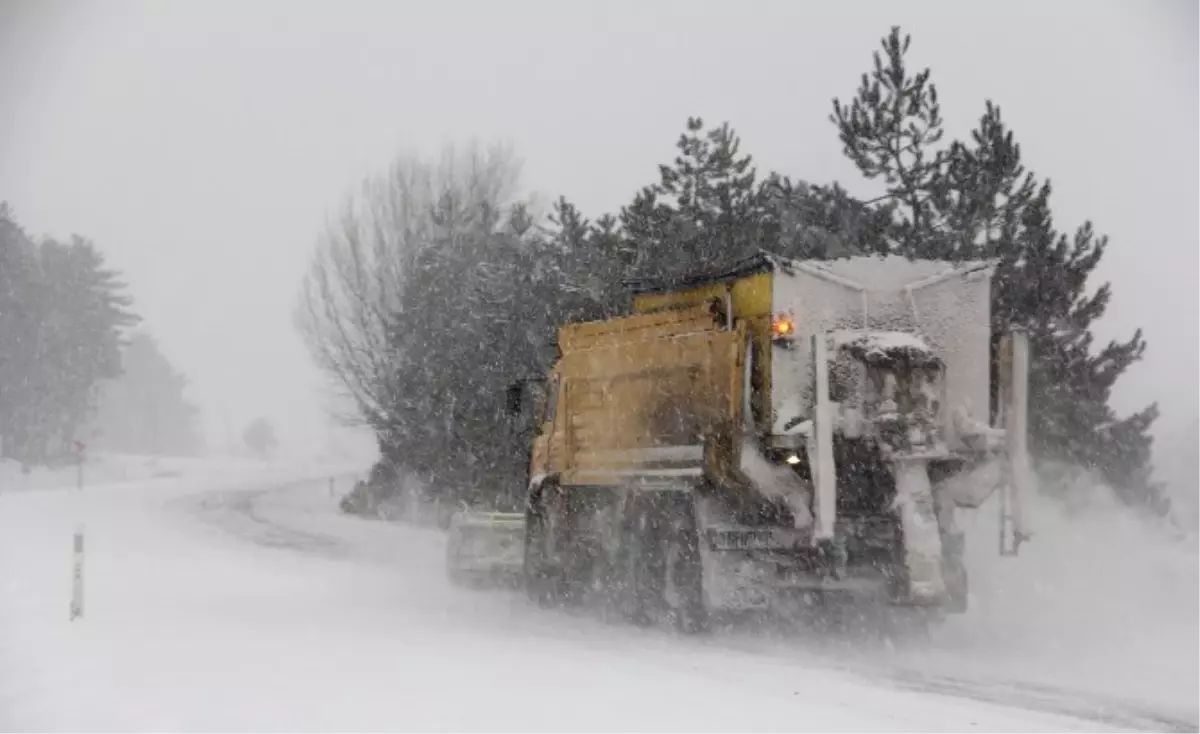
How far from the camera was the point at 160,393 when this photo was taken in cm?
12850

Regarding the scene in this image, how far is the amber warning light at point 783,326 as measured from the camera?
33.9 feet

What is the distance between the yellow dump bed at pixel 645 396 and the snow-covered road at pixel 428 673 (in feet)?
5.48

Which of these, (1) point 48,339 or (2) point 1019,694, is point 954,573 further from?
(1) point 48,339

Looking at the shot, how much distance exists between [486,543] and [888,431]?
7.28 metres

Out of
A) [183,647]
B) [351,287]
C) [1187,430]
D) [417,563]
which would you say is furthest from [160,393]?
[183,647]

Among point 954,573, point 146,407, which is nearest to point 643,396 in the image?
point 954,573

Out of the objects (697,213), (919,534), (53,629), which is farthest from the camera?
(697,213)

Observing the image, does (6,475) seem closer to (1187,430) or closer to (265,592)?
(265,592)

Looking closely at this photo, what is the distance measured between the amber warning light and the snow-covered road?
2690mm

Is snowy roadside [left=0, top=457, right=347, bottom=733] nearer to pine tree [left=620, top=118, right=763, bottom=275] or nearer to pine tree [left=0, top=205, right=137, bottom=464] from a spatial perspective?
pine tree [left=620, top=118, right=763, bottom=275]

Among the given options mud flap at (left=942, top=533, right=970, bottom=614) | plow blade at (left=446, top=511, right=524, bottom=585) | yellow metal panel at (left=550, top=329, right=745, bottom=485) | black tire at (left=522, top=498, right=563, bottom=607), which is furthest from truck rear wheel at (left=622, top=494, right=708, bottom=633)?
plow blade at (left=446, top=511, right=524, bottom=585)

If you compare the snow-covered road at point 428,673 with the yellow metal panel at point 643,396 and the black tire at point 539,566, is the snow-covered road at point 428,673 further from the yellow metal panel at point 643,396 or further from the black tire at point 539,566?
the yellow metal panel at point 643,396

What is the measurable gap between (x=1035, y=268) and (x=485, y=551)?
9049mm

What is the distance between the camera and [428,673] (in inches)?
346
